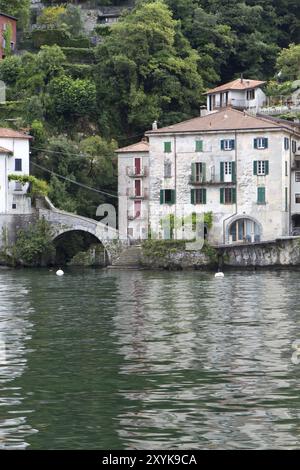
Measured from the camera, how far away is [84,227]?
275 ft

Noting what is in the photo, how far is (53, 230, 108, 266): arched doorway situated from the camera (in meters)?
84.5

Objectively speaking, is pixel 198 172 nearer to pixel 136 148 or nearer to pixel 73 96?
pixel 136 148

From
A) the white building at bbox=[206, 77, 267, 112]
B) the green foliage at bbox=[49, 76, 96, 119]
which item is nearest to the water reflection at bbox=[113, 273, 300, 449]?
the white building at bbox=[206, 77, 267, 112]

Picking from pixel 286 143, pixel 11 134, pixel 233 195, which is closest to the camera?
pixel 286 143

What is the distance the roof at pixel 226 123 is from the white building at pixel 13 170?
30.8ft

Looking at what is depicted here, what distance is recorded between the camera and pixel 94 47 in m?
106

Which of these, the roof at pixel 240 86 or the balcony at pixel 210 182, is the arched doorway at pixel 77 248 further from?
the roof at pixel 240 86

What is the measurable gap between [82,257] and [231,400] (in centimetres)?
5821

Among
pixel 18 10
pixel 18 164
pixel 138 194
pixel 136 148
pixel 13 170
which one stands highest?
pixel 18 10

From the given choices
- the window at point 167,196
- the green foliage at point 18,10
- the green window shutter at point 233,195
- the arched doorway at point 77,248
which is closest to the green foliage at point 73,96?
the arched doorway at point 77,248

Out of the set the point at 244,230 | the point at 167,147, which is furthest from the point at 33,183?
the point at 244,230

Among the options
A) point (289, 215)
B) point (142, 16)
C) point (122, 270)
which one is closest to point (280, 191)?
point (289, 215)

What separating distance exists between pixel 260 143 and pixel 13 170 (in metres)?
17.1
